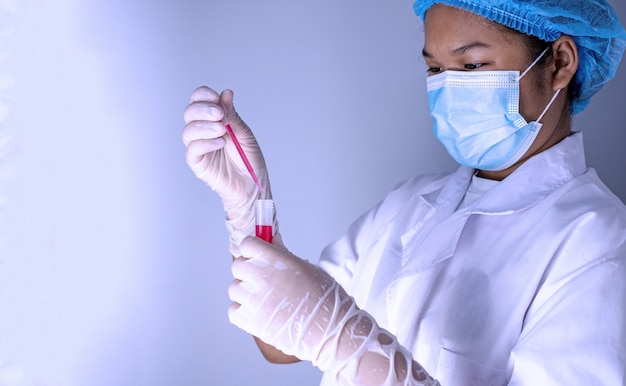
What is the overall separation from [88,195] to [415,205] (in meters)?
0.67

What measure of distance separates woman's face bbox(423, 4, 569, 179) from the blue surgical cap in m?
0.02

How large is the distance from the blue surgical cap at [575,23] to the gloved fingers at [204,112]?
467mm

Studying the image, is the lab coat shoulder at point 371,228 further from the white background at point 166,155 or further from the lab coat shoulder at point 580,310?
the lab coat shoulder at point 580,310

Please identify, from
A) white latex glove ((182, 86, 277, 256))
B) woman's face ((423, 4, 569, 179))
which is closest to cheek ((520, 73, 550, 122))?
woman's face ((423, 4, 569, 179))

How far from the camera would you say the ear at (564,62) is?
123 centimetres

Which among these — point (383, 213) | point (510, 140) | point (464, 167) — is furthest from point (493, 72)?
point (383, 213)

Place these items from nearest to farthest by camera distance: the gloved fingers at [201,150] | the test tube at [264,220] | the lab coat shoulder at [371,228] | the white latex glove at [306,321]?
the white latex glove at [306,321], the test tube at [264,220], the gloved fingers at [201,150], the lab coat shoulder at [371,228]

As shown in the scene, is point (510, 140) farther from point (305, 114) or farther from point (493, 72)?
point (305, 114)

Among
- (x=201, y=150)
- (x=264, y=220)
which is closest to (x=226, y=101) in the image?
(x=201, y=150)

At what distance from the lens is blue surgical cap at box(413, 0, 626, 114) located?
1.17 meters

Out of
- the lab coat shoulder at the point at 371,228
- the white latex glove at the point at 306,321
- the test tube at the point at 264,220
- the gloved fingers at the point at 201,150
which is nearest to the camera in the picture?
the white latex glove at the point at 306,321

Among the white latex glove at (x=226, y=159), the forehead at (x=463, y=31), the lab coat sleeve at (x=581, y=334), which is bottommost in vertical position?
the lab coat sleeve at (x=581, y=334)

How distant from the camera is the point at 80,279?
1336 millimetres

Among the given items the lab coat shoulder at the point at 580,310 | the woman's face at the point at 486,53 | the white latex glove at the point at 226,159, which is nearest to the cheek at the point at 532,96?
the woman's face at the point at 486,53
